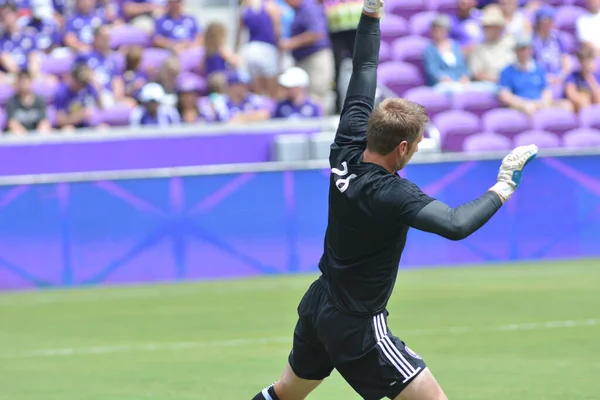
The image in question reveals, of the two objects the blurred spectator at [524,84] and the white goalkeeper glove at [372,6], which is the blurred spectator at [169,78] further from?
the white goalkeeper glove at [372,6]

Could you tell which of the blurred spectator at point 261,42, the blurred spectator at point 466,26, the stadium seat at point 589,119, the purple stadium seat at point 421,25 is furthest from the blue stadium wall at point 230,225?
the purple stadium seat at point 421,25

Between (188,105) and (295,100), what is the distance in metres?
1.36

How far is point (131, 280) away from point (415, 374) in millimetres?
8630

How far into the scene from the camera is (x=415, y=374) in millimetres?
5090

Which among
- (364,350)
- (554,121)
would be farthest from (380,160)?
(554,121)

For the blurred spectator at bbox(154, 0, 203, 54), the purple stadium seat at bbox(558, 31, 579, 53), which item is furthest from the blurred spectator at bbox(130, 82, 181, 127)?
the purple stadium seat at bbox(558, 31, 579, 53)

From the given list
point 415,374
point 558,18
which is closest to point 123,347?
point 415,374

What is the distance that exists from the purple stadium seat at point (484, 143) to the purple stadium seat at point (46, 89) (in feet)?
17.8

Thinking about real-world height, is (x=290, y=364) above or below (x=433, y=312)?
above

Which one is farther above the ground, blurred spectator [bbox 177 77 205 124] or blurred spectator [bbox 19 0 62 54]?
blurred spectator [bbox 19 0 62 54]

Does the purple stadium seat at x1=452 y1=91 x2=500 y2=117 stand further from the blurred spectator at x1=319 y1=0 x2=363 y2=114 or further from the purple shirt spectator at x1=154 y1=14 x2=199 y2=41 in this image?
the purple shirt spectator at x1=154 y1=14 x2=199 y2=41

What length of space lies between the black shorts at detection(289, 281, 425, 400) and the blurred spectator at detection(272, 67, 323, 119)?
9.61 m

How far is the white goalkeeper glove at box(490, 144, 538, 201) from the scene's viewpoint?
4.87m

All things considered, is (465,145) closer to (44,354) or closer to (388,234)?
(44,354)
